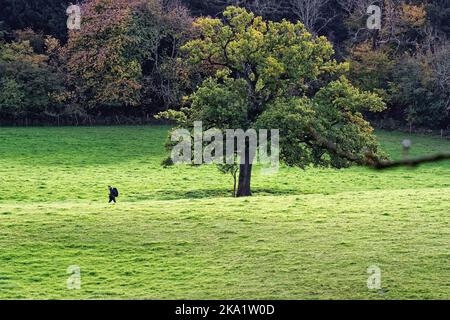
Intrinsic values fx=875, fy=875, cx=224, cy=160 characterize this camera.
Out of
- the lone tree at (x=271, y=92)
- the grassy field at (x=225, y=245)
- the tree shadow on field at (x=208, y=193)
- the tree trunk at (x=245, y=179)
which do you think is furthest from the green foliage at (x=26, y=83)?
the tree trunk at (x=245, y=179)

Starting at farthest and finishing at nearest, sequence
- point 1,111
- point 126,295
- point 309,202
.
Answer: point 1,111 < point 309,202 < point 126,295

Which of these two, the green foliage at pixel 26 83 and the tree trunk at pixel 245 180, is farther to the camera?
the green foliage at pixel 26 83

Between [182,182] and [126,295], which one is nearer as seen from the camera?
[126,295]

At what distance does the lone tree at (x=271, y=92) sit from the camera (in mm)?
33375

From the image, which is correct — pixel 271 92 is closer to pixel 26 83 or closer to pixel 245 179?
pixel 245 179

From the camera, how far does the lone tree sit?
33.4 meters

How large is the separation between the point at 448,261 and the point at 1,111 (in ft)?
132

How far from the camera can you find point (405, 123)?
201ft

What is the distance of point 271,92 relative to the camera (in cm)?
3500

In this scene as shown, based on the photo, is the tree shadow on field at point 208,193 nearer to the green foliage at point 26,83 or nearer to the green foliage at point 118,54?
the green foliage at point 118,54

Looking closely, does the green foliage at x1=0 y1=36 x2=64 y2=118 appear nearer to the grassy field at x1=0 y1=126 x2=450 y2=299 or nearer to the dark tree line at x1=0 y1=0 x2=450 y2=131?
the dark tree line at x1=0 y1=0 x2=450 y2=131

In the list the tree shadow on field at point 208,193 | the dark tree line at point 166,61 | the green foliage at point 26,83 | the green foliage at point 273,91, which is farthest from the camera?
the dark tree line at point 166,61
